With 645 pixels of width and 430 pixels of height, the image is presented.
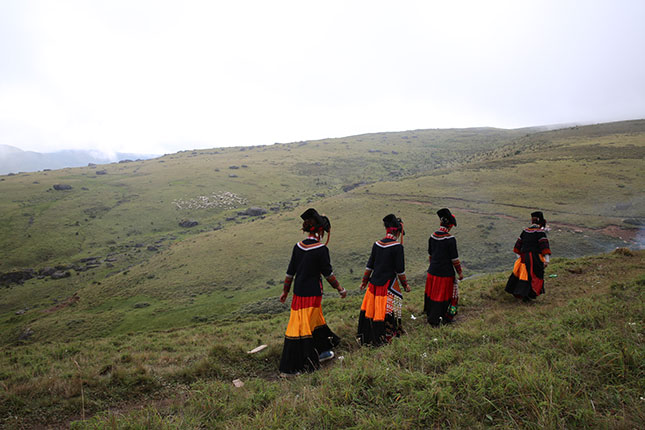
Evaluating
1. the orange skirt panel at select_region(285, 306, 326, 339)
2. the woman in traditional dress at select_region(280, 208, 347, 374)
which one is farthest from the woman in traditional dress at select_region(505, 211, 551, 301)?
the orange skirt panel at select_region(285, 306, 326, 339)

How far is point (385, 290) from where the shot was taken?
677 centimetres

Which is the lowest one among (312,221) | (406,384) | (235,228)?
(235,228)

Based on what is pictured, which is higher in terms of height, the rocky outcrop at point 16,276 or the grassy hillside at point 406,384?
the grassy hillside at point 406,384

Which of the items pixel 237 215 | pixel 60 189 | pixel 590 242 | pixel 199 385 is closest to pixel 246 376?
pixel 199 385

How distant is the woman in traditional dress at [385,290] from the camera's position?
6742 millimetres

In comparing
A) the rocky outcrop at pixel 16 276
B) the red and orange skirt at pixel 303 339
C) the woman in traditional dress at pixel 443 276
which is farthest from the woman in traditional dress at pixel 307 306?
the rocky outcrop at pixel 16 276

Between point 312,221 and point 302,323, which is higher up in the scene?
point 312,221

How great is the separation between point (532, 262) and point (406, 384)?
7.16 m

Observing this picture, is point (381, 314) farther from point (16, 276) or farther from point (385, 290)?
point (16, 276)

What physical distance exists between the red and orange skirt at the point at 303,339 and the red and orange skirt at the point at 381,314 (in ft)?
3.42

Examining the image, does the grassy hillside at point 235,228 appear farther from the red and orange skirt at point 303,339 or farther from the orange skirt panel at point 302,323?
the orange skirt panel at point 302,323

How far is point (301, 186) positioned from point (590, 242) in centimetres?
5436

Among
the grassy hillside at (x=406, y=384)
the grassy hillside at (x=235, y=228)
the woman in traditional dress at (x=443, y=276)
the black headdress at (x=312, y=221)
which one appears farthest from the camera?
the grassy hillside at (x=235, y=228)

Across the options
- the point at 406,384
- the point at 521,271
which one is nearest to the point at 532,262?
the point at 521,271
